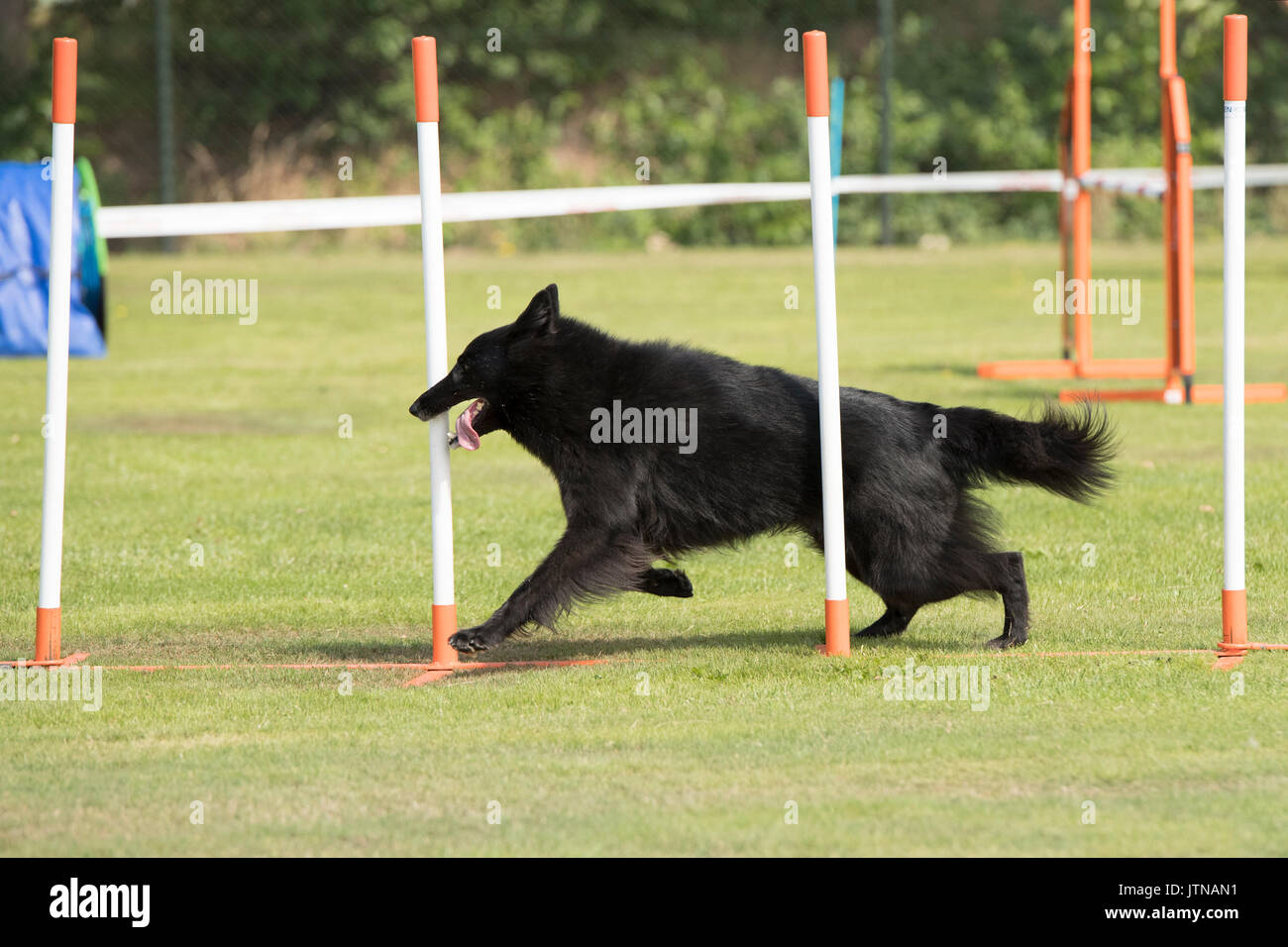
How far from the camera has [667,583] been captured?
A: 234 inches

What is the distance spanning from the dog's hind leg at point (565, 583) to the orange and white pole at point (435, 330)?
7.9 inches

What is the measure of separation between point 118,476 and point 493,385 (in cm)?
504

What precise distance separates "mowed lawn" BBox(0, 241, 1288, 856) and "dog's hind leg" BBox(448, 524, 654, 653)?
0.18m

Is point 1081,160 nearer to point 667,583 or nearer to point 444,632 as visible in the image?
point 667,583

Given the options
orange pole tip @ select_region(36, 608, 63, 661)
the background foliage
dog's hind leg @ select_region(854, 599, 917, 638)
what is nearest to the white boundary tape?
dog's hind leg @ select_region(854, 599, 917, 638)

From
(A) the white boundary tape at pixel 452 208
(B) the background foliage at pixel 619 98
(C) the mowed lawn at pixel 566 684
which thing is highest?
(B) the background foliage at pixel 619 98

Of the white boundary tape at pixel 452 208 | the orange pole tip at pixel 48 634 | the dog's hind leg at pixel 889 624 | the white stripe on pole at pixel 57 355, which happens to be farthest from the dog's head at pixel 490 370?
the white boundary tape at pixel 452 208

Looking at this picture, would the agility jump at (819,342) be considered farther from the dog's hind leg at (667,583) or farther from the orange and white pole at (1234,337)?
the dog's hind leg at (667,583)

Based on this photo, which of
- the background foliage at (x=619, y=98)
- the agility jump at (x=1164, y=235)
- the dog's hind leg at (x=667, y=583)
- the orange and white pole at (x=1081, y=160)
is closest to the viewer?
the dog's hind leg at (x=667, y=583)

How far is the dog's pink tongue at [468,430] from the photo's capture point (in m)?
5.58

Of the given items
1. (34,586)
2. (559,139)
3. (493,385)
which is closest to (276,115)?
(559,139)

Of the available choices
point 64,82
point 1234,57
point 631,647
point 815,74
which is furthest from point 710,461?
point 64,82

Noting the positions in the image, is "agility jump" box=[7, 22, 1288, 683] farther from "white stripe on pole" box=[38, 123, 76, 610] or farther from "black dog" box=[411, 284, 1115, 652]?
"black dog" box=[411, 284, 1115, 652]
